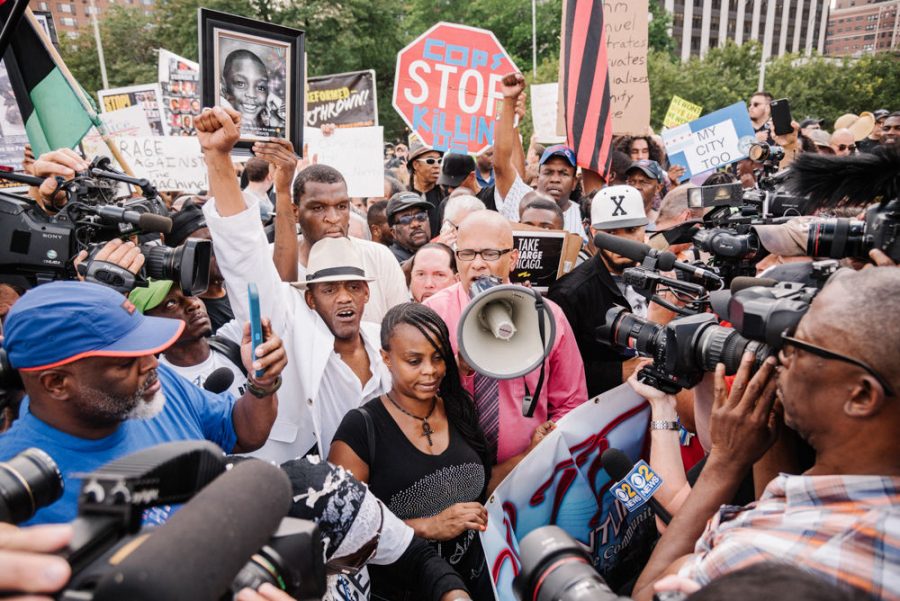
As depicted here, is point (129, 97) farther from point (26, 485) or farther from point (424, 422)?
point (26, 485)

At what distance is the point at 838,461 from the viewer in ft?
4.33

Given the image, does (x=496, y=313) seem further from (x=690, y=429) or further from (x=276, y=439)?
(x=276, y=439)

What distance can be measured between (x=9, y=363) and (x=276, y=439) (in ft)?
3.92

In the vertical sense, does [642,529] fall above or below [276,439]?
below

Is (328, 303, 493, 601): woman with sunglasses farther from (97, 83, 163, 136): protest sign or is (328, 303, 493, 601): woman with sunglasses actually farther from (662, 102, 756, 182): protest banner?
(97, 83, 163, 136): protest sign

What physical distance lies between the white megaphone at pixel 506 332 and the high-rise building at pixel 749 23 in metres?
86.5

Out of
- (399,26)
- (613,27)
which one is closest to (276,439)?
(613,27)

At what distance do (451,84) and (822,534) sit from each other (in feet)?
17.6

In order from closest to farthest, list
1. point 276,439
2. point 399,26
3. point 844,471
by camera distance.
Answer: point 844,471 < point 276,439 < point 399,26

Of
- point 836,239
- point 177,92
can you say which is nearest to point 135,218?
point 836,239

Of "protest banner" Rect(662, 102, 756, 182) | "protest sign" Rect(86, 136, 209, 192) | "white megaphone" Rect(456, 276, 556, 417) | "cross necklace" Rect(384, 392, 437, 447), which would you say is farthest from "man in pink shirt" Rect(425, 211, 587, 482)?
"protest banner" Rect(662, 102, 756, 182)

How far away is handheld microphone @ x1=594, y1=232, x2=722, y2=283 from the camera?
224cm

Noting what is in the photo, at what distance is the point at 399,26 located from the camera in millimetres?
26766

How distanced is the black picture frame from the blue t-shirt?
1774 mm
